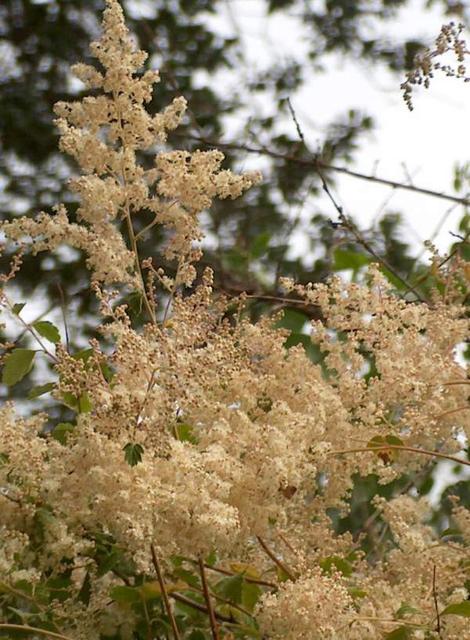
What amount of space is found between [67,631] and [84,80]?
52 cm

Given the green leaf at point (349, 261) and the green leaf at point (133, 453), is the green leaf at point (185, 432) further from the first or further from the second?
the green leaf at point (349, 261)

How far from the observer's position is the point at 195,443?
1053mm

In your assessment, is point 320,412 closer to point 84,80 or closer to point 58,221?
point 58,221

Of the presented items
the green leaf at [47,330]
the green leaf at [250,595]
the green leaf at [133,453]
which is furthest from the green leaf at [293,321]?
the green leaf at [133,453]

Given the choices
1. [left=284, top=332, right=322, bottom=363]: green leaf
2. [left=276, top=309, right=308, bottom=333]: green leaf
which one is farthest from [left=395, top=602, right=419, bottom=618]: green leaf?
[left=276, top=309, right=308, bottom=333]: green leaf

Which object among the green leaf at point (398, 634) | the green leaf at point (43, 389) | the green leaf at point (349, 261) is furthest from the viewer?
the green leaf at point (349, 261)

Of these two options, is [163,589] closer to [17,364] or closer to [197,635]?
[197,635]

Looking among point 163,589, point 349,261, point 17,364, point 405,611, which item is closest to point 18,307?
point 17,364

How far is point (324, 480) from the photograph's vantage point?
1173 mm

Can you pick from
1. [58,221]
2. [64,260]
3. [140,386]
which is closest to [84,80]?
[58,221]

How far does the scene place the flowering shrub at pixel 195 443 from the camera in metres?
0.95

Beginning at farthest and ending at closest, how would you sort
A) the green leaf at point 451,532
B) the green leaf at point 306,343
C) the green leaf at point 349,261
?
the green leaf at point 349,261, the green leaf at point 306,343, the green leaf at point 451,532

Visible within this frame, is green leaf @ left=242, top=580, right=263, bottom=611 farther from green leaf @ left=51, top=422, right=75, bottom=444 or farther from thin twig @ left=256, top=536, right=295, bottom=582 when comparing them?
green leaf @ left=51, top=422, right=75, bottom=444

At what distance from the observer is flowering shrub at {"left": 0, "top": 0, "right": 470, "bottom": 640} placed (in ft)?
3.12
